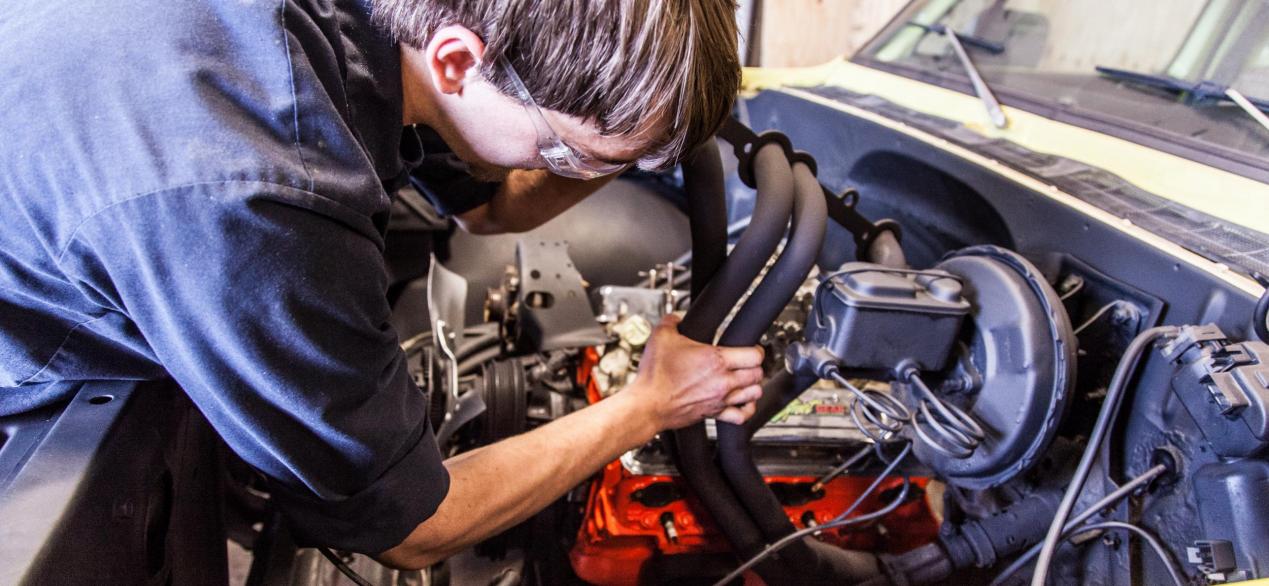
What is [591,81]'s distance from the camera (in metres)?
0.64

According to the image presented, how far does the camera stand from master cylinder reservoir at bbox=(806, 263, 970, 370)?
0.83m

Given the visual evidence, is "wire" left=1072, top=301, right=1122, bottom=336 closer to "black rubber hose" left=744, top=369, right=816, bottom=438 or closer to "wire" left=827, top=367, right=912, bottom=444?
"wire" left=827, top=367, right=912, bottom=444

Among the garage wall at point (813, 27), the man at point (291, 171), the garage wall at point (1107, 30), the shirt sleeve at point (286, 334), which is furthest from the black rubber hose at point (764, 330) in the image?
the garage wall at point (813, 27)

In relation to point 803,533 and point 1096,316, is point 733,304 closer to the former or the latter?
point 803,533

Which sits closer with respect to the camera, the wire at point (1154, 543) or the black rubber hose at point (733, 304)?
the wire at point (1154, 543)

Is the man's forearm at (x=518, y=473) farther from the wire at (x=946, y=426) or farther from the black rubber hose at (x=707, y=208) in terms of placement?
the wire at (x=946, y=426)

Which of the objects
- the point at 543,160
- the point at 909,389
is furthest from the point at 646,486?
the point at 543,160

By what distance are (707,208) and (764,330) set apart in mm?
186

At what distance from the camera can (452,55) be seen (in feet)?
2.09

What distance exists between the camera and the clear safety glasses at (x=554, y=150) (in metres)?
0.65

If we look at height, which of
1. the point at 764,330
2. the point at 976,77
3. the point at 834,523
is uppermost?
the point at 976,77

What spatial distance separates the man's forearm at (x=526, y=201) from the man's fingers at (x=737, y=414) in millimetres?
422

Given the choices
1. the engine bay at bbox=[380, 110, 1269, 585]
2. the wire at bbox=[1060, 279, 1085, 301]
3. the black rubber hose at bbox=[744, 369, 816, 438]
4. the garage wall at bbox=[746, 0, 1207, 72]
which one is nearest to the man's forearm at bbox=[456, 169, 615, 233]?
the engine bay at bbox=[380, 110, 1269, 585]

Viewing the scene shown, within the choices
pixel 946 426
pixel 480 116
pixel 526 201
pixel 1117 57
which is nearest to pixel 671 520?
pixel 946 426
